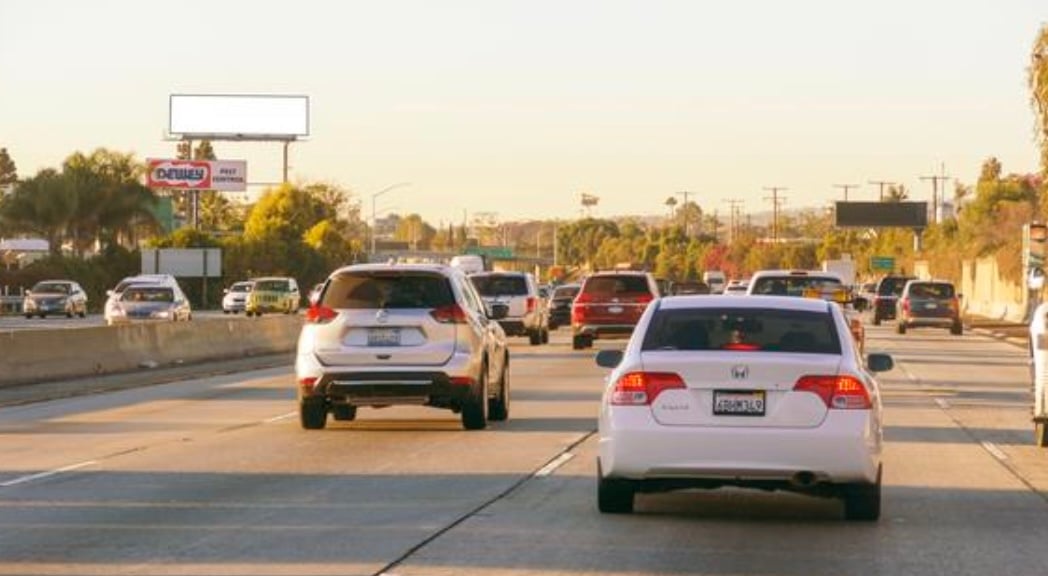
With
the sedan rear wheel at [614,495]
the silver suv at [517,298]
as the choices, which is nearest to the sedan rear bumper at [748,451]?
the sedan rear wheel at [614,495]

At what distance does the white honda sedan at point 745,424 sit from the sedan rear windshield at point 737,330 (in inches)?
4.3

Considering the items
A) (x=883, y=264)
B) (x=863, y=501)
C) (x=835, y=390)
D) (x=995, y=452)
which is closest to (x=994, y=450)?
(x=995, y=452)

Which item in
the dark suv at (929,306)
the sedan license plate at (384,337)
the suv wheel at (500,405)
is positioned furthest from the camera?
the dark suv at (929,306)

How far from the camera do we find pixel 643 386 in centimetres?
1501

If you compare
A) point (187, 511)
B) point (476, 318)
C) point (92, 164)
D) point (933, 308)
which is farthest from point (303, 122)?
point (187, 511)

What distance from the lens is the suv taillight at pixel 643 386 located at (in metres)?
15.0

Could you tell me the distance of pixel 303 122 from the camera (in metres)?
140

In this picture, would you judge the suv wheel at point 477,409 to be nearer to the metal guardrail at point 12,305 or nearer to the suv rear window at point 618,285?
the suv rear window at point 618,285

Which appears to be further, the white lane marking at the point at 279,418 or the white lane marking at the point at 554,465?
the white lane marking at the point at 279,418

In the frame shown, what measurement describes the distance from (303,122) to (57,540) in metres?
127

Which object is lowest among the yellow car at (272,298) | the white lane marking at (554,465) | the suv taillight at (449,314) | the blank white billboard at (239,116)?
the yellow car at (272,298)

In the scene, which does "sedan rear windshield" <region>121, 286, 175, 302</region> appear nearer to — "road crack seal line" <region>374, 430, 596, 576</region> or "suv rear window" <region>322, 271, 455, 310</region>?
"suv rear window" <region>322, 271, 455, 310</region>

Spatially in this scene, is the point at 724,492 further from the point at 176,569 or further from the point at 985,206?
the point at 985,206

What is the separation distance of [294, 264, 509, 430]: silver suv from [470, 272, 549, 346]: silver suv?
27.9m
